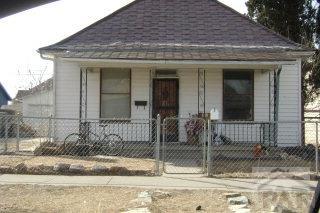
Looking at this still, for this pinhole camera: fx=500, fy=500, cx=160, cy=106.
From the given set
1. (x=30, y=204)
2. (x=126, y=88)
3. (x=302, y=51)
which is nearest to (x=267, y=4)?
(x=302, y=51)

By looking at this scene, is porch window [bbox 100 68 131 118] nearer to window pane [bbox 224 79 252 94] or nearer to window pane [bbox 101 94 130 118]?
window pane [bbox 101 94 130 118]

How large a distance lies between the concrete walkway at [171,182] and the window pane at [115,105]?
657 cm

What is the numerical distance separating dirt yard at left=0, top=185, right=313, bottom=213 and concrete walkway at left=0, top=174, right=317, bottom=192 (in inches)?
19.7

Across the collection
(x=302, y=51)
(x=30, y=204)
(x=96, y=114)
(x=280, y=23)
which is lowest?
(x=30, y=204)

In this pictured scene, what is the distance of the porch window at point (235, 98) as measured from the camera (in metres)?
17.0

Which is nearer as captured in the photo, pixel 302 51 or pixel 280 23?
pixel 302 51

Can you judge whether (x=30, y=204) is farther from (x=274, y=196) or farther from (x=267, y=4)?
(x=267, y=4)

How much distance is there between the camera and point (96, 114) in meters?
17.0

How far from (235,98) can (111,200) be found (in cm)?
974

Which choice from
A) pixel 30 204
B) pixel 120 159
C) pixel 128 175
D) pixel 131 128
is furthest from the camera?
pixel 131 128

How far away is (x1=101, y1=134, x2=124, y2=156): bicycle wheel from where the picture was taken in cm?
1486

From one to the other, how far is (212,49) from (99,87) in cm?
409

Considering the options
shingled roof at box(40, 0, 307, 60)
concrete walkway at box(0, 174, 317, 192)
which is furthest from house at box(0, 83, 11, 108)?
concrete walkway at box(0, 174, 317, 192)

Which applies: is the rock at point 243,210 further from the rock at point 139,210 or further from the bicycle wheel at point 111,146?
the bicycle wheel at point 111,146
